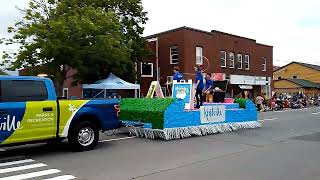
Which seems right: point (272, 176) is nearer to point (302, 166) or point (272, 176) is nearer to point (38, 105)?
point (302, 166)

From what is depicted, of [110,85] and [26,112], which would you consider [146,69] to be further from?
[26,112]

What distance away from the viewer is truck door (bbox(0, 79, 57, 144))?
878 cm

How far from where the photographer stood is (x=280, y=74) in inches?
2943

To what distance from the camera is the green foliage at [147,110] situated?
41.8 ft

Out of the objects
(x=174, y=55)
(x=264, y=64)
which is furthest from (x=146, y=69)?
(x=264, y=64)

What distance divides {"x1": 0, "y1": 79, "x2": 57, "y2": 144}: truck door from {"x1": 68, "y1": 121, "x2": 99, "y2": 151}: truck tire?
621 mm

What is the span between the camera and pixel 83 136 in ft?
34.2

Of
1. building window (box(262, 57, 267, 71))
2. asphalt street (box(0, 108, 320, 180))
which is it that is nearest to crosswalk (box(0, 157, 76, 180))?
asphalt street (box(0, 108, 320, 180))

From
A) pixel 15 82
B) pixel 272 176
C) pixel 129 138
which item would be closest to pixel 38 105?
pixel 15 82

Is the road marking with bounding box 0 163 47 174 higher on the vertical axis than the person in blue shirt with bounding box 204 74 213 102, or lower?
lower

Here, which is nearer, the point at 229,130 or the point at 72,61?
the point at 229,130

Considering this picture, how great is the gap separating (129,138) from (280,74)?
66.4 meters

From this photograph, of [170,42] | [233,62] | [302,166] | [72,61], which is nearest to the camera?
[302,166]

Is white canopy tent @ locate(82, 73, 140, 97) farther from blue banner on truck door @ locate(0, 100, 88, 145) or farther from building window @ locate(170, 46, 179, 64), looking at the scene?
blue banner on truck door @ locate(0, 100, 88, 145)
